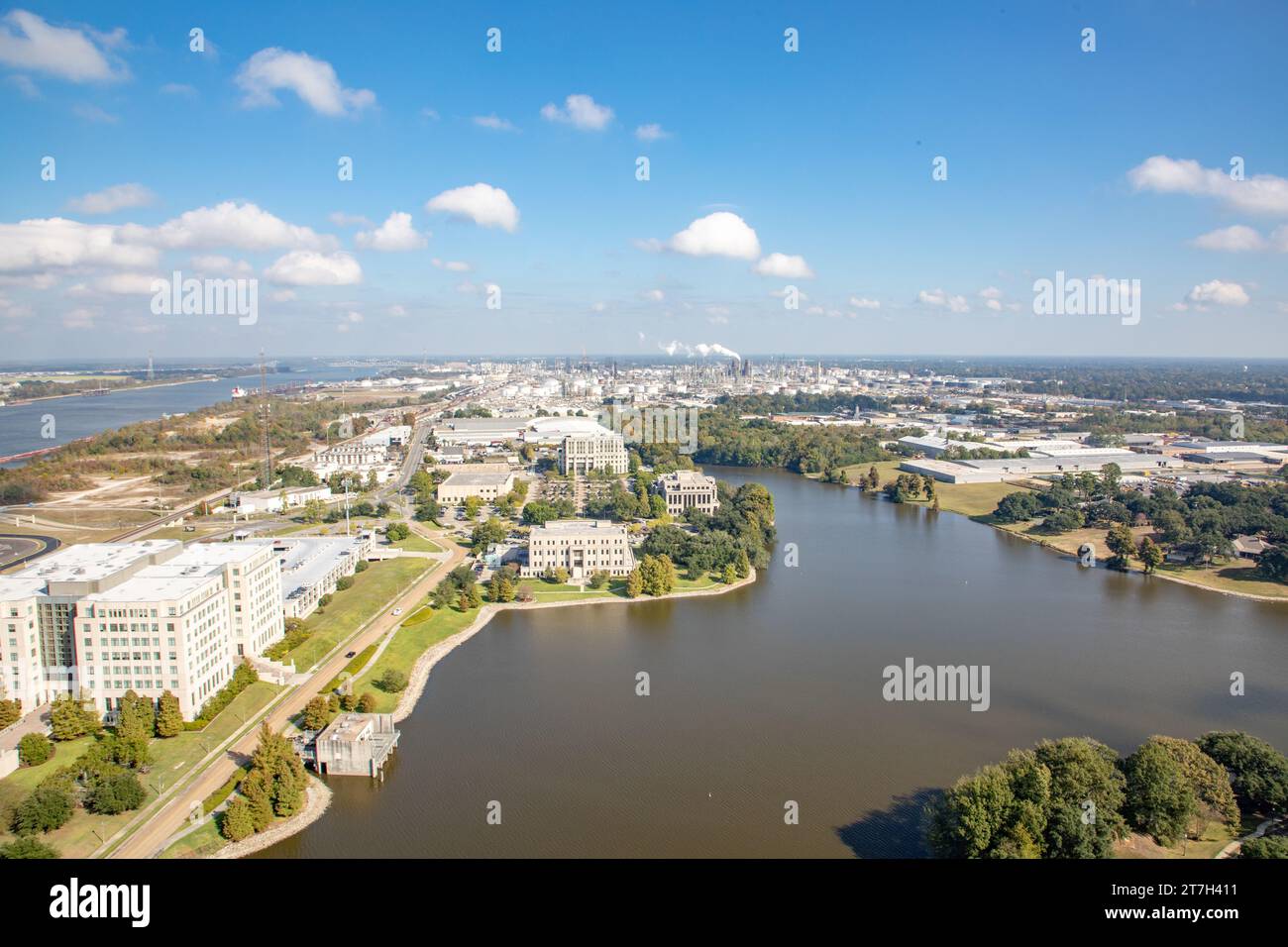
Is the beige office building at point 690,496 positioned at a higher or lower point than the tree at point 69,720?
higher

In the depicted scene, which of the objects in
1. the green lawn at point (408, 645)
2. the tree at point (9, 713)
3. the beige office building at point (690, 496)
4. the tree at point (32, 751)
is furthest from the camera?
the beige office building at point (690, 496)

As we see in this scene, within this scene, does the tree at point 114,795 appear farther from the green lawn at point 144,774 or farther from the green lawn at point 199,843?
the green lawn at point 199,843

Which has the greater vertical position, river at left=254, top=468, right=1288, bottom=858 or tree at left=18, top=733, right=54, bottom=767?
tree at left=18, top=733, right=54, bottom=767

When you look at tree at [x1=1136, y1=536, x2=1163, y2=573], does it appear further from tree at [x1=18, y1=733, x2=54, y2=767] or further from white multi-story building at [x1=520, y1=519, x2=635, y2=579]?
tree at [x1=18, y1=733, x2=54, y2=767]

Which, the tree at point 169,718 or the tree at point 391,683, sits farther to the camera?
the tree at point 391,683

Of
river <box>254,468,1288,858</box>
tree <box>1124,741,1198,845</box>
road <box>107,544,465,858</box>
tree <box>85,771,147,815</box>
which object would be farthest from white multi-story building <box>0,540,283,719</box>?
tree <box>1124,741,1198,845</box>

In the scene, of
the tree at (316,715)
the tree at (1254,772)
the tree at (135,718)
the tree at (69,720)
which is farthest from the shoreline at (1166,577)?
the tree at (69,720)
